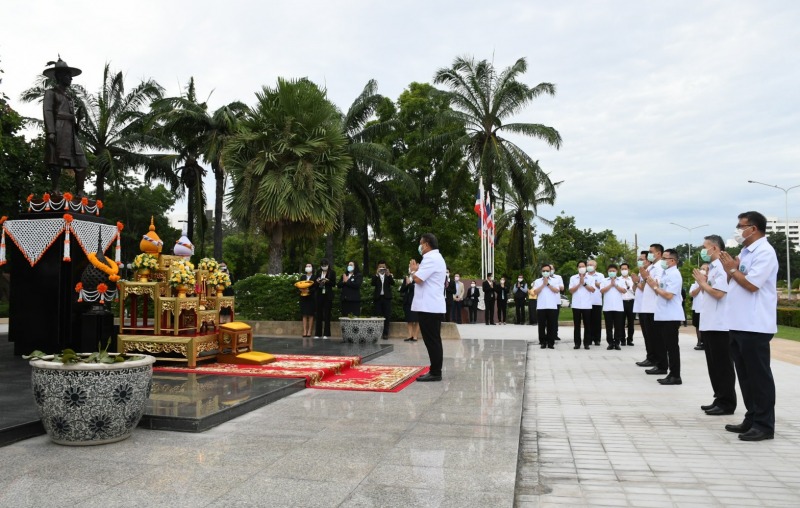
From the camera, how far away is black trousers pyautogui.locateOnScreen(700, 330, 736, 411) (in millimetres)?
5676

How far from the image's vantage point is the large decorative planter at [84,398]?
4070mm

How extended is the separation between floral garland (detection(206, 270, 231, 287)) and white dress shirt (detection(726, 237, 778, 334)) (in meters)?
6.54

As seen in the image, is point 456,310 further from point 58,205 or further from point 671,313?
point 58,205

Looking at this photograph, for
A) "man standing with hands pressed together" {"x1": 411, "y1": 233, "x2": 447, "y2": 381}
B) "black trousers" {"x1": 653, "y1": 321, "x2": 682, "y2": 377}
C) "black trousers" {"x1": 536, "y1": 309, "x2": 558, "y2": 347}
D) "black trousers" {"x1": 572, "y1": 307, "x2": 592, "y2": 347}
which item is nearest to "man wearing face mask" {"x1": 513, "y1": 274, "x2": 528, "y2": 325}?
"black trousers" {"x1": 572, "y1": 307, "x2": 592, "y2": 347}

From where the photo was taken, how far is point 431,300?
737cm

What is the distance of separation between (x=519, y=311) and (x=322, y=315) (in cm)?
916

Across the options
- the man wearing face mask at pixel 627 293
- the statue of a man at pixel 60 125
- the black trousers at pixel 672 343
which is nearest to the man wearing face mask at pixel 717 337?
the black trousers at pixel 672 343

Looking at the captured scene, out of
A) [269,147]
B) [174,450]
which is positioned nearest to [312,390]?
[174,450]

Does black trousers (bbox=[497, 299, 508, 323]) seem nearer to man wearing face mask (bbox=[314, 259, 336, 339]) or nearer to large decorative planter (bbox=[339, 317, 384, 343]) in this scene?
man wearing face mask (bbox=[314, 259, 336, 339])

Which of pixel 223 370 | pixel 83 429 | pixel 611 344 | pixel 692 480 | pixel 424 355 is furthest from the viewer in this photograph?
pixel 611 344

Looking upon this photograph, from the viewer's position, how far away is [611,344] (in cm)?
1243

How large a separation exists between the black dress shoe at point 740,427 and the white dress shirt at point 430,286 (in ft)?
10.8

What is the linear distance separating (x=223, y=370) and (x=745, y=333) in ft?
18.4

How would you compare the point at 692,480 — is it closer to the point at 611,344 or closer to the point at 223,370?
Result: the point at 223,370
